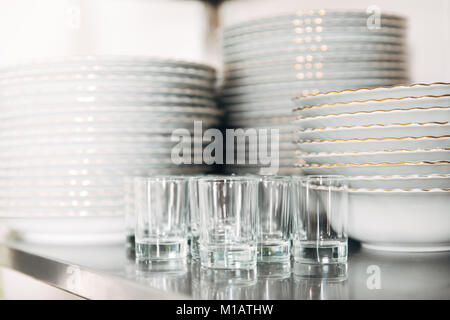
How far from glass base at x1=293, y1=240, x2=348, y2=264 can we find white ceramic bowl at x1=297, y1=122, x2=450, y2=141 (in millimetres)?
135

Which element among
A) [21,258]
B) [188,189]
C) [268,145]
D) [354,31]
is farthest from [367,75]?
[21,258]

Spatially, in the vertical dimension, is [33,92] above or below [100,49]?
below

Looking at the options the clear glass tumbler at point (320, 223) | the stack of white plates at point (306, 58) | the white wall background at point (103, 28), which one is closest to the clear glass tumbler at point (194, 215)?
the clear glass tumbler at point (320, 223)

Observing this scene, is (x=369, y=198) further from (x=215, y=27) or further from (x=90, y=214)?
(x=215, y=27)

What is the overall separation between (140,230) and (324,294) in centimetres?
26

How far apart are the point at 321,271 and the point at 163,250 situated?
0.18 m

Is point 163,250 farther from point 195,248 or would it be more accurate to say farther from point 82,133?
point 82,133

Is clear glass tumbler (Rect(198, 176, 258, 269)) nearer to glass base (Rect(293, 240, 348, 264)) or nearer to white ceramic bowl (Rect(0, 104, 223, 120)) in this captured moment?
glass base (Rect(293, 240, 348, 264))

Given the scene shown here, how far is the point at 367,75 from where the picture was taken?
0.91 m

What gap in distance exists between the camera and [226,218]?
626 millimetres

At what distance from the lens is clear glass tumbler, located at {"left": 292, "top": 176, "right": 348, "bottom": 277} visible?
63 cm

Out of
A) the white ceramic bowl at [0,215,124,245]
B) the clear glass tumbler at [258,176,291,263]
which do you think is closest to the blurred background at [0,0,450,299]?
the white ceramic bowl at [0,215,124,245]

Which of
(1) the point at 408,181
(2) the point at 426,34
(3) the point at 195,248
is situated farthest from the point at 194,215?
(2) the point at 426,34

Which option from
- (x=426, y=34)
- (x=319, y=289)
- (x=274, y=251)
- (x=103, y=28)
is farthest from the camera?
(x=103, y=28)
